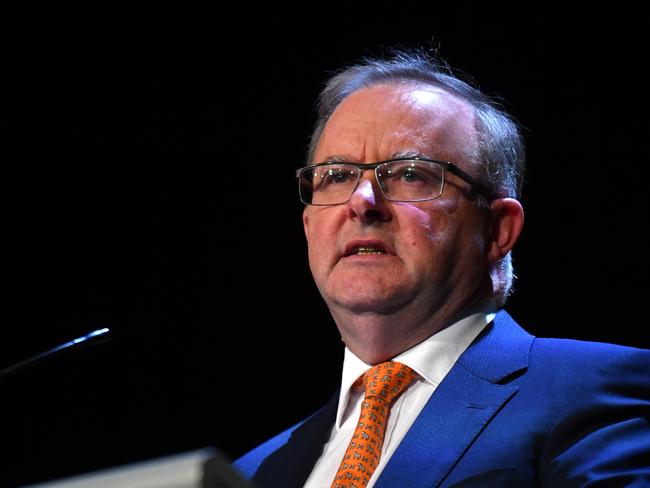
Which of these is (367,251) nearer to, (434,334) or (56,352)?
(434,334)

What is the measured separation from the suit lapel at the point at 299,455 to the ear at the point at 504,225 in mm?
590

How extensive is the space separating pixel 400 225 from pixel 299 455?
625 mm

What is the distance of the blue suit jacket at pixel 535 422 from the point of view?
5.36 ft

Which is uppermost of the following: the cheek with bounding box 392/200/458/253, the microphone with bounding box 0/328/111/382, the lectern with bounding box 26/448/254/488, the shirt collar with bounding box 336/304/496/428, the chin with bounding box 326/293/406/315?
the lectern with bounding box 26/448/254/488

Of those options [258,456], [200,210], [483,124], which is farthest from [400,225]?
[200,210]

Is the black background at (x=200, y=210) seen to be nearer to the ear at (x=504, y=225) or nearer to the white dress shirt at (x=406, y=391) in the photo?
the ear at (x=504, y=225)

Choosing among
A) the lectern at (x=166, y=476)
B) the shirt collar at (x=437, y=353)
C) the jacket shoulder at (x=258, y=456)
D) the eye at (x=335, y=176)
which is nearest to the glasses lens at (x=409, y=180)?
the eye at (x=335, y=176)

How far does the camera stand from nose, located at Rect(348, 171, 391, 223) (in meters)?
2.12

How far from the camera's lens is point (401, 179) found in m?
2.18

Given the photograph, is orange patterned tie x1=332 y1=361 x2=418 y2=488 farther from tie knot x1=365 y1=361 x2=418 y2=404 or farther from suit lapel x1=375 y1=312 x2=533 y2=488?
suit lapel x1=375 y1=312 x2=533 y2=488

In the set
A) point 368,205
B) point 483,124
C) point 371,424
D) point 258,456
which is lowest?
point 258,456

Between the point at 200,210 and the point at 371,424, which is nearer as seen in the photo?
the point at 371,424

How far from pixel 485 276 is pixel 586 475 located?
747 millimetres

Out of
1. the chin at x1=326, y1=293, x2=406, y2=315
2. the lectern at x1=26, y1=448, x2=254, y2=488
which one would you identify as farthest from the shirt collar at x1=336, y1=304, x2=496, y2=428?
the lectern at x1=26, y1=448, x2=254, y2=488
